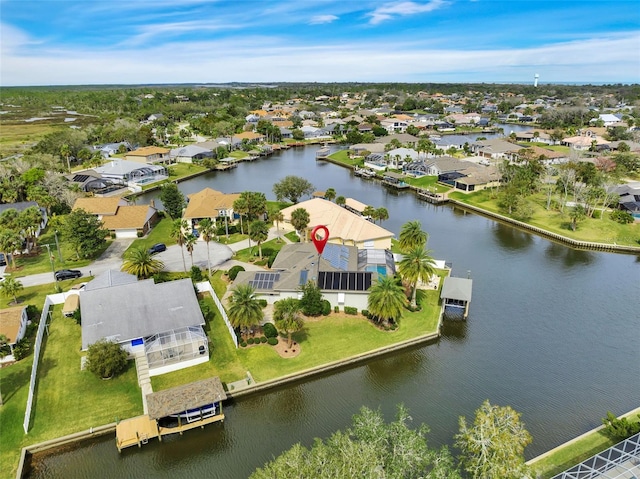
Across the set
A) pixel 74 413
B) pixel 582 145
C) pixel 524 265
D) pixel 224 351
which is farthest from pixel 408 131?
pixel 74 413

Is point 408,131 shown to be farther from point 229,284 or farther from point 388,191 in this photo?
point 229,284

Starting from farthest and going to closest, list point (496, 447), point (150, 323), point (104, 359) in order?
point (150, 323) → point (104, 359) → point (496, 447)

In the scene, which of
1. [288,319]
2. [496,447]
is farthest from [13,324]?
[496,447]

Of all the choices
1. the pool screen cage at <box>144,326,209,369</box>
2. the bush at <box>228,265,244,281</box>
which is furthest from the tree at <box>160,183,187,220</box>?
the pool screen cage at <box>144,326,209,369</box>

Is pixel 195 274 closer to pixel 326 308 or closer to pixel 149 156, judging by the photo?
pixel 326 308

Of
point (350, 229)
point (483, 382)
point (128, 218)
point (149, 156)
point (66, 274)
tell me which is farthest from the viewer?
point (149, 156)

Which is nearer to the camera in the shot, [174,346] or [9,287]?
[174,346]
